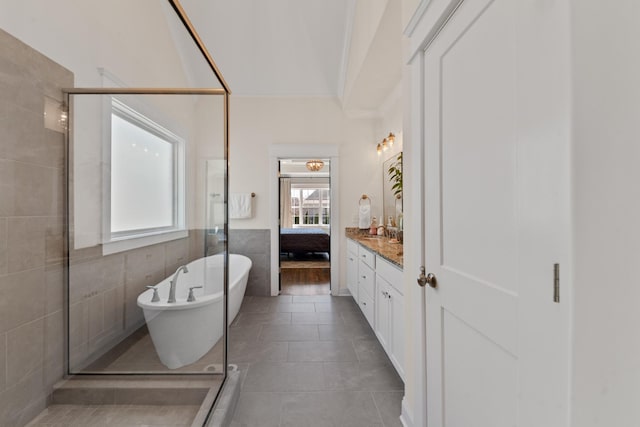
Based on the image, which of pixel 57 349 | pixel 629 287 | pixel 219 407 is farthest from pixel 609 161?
pixel 57 349

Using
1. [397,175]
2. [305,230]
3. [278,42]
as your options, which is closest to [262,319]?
[397,175]

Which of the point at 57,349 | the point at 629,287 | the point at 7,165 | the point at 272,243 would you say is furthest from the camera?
the point at 272,243

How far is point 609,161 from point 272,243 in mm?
3634

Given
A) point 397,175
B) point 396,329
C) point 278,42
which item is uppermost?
point 278,42

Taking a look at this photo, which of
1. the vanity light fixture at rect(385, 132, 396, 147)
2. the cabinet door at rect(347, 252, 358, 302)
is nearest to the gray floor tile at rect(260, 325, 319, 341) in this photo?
the cabinet door at rect(347, 252, 358, 302)

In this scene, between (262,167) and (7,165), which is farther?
(262,167)

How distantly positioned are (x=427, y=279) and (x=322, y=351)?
145cm

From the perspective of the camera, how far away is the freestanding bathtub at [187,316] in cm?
170

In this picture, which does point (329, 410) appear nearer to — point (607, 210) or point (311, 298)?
point (607, 210)

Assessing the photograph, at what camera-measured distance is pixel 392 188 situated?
10.5 ft

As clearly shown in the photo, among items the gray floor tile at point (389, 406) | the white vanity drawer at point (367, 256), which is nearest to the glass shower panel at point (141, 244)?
the gray floor tile at point (389, 406)

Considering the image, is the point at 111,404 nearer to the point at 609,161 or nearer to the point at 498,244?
the point at 498,244

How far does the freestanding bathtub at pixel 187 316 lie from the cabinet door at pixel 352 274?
1737 mm

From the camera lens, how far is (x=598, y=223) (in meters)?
0.51
